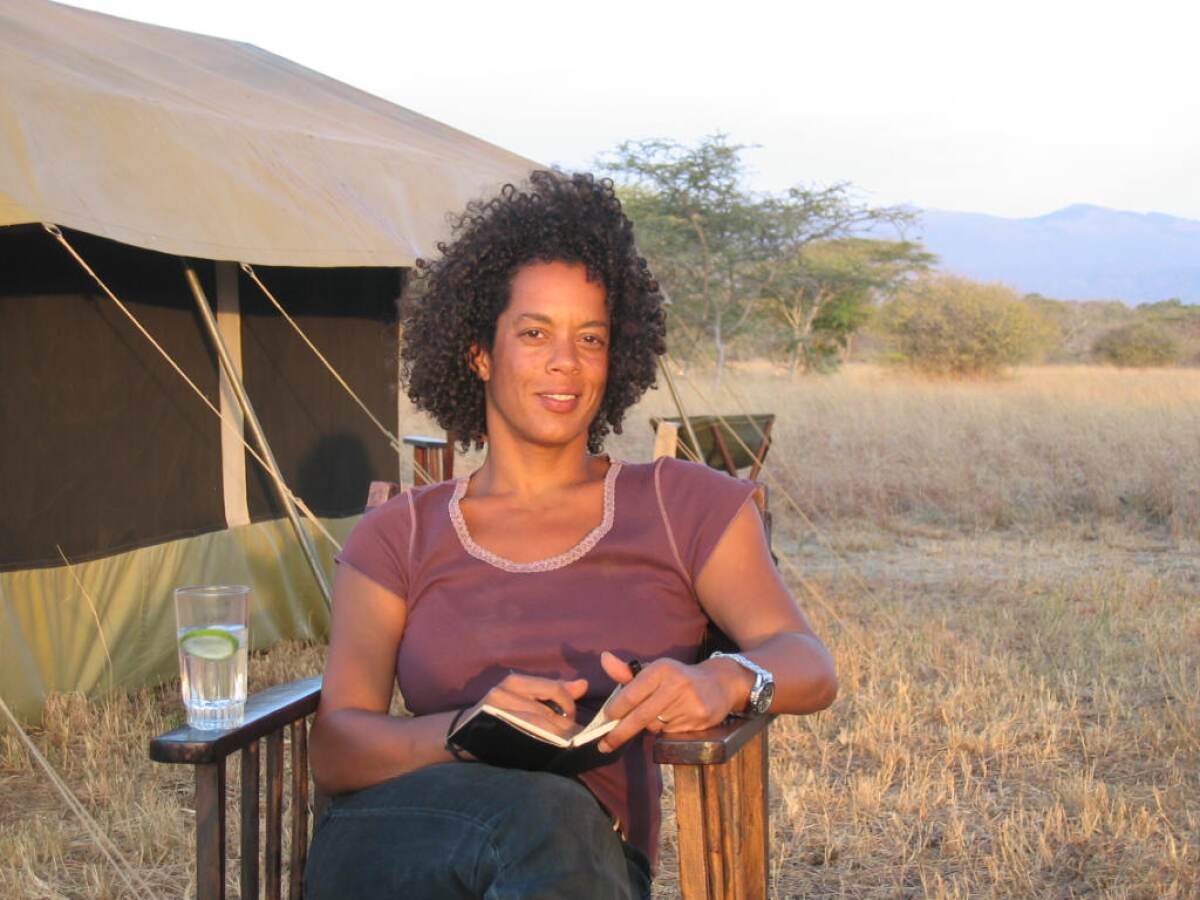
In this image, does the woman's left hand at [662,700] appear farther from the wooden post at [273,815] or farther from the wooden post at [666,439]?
the wooden post at [666,439]

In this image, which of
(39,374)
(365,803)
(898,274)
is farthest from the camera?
(898,274)

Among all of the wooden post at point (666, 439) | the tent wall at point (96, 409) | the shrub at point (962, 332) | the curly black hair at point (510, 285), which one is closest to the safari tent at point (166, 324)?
the tent wall at point (96, 409)

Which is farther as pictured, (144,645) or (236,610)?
(144,645)

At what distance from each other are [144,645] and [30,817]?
1.16 metres

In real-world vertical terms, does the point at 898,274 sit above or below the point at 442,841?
above

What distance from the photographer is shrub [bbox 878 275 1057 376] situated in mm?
20609

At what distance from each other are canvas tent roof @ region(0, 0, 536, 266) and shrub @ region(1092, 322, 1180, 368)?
775 inches

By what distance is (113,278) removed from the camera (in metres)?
4.56

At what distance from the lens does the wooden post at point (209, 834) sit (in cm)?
194

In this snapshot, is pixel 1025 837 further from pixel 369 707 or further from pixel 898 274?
pixel 898 274

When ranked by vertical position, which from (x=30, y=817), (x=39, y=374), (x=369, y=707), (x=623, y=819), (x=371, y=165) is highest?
(x=371, y=165)

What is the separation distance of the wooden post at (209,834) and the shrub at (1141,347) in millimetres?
23306

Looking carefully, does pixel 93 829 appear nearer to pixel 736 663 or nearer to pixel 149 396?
pixel 736 663

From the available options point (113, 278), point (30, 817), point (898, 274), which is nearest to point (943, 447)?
point (113, 278)
